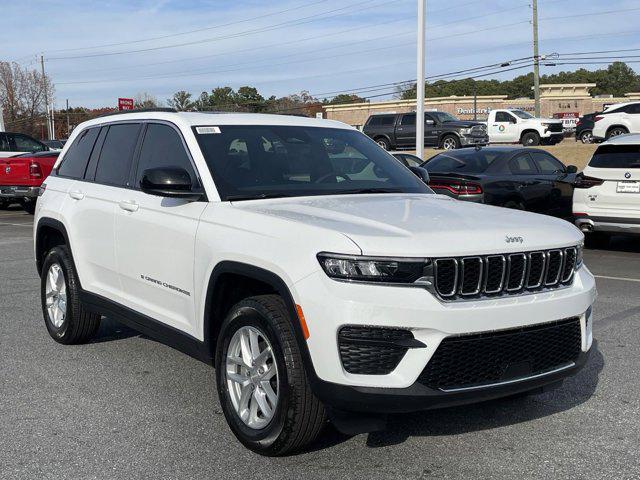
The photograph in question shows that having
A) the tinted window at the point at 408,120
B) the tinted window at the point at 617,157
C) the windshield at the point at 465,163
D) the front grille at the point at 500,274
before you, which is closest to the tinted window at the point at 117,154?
the front grille at the point at 500,274

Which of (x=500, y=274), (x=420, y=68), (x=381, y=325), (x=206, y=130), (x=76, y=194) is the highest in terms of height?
(x=420, y=68)

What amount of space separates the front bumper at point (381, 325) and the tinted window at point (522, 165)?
32.6 ft

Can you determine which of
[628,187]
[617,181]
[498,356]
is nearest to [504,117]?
[617,181]

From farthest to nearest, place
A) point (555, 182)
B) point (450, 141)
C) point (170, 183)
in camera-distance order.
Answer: point (450, 141), point (555, 182), point (170, 183)

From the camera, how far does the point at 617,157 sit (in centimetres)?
1214

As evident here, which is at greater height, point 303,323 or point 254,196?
point 254,196

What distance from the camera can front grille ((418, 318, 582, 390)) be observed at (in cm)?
379

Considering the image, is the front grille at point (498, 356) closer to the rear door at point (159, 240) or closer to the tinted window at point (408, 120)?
the rear door at point (159, 240)

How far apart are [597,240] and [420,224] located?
1024 centimetres

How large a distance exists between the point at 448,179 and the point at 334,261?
9.09 m

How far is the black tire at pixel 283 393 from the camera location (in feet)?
12.8

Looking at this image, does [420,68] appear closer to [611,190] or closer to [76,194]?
[611,190]

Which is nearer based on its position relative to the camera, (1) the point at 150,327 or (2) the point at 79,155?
(1) the point at 150,327

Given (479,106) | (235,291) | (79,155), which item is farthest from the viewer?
(479,106)
